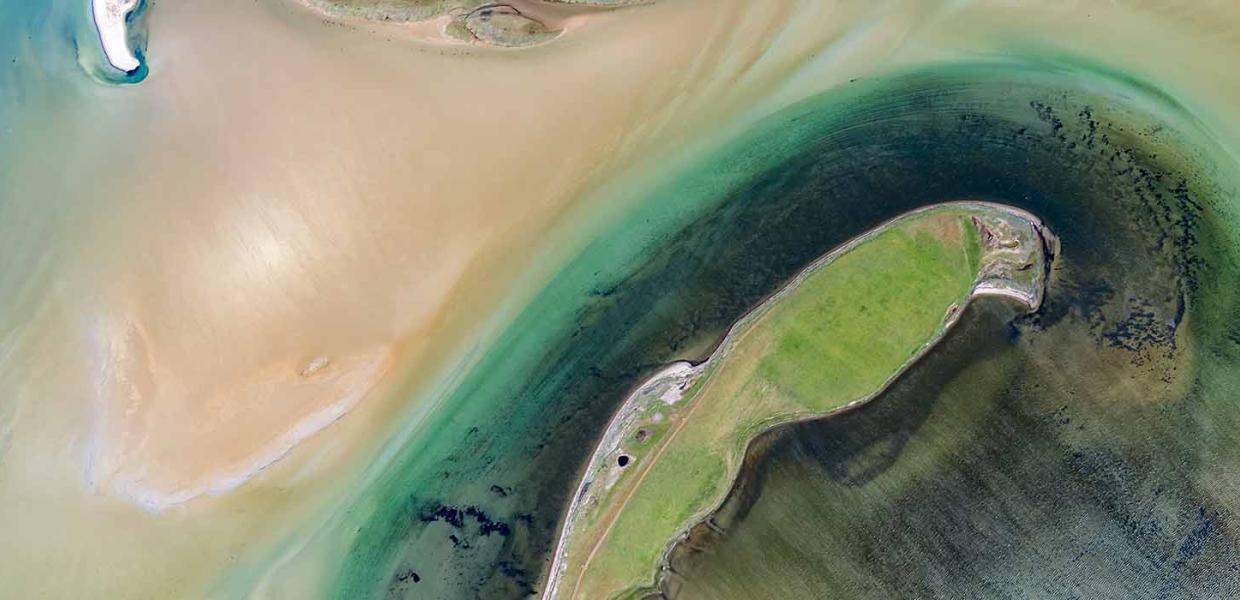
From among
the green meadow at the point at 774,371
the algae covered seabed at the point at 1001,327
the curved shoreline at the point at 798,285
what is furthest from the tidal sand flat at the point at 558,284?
the green meadow at the point at 774,371

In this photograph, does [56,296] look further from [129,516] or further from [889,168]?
[889,168]

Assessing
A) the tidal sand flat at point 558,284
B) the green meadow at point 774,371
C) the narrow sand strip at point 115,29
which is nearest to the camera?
the tidal sand flat at point 558,284

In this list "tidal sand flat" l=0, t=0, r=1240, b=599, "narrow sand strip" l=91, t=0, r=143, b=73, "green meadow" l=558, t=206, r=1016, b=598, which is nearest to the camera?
"tidal sand flat" l=0, t=0, r=1240, b=599

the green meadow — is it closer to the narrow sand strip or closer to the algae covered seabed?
the algae covered seabed

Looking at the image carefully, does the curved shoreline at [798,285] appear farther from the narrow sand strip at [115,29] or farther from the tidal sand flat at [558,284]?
the narrow sand strip at [115,29]

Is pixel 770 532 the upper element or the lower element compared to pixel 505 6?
lower

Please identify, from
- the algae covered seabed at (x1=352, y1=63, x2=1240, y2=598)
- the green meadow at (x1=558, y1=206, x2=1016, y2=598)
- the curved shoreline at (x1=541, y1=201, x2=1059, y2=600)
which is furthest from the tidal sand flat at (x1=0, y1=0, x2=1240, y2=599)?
the green meadow at (x1=558, y1=206, x2=1016, y2=598)

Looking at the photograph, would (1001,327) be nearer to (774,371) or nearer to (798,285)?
(798,285)

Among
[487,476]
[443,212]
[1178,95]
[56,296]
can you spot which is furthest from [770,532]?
[56,296]

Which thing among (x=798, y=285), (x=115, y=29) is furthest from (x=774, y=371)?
(x=115, y=29)
